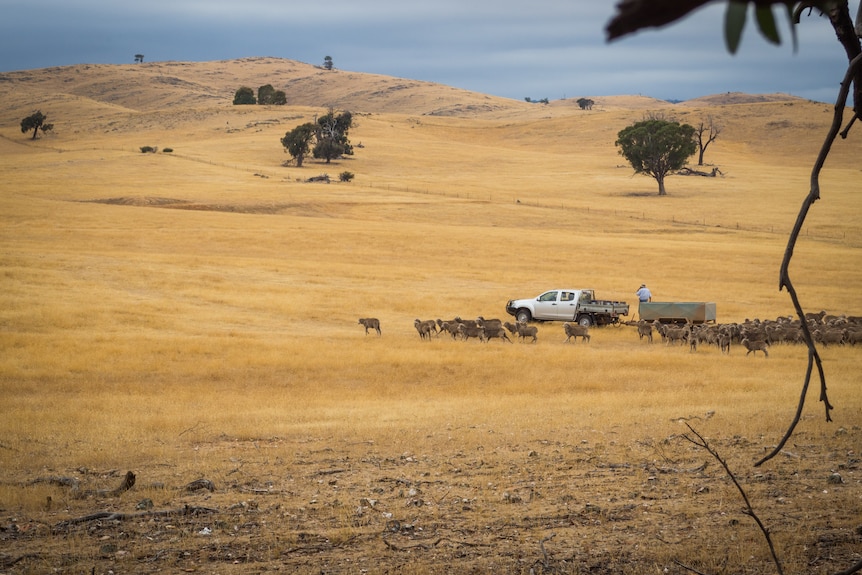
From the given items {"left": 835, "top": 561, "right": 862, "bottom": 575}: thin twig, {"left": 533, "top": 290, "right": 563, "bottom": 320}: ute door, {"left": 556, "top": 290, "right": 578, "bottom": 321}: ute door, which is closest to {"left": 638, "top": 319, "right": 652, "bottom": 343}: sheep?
{"left": 556, "top": 290, "right": 578, "bottom": 321}: ute door

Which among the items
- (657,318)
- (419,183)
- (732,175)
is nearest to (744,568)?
(657,318)

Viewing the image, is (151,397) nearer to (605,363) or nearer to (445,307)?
(605,363)

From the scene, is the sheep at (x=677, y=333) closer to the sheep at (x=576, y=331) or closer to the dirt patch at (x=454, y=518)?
the sheep at (x=576, y=331)

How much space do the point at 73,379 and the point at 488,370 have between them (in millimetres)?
11429

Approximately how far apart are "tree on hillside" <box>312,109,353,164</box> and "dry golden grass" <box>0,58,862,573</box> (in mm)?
38224

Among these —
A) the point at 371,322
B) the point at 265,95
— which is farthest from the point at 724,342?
the point at 265,95

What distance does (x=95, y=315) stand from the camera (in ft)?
106

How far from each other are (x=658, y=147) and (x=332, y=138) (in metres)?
46.0

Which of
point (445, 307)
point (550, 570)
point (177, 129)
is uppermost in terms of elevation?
point (177, 129)

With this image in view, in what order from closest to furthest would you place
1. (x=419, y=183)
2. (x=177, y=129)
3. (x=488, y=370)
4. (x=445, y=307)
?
(x=488, y=370) → (x=445, y=307) → (x=419, y=183) → (x=177, y=129)

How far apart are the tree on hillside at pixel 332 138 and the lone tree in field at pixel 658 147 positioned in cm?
3971

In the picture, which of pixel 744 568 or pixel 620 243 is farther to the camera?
pixel 620 243

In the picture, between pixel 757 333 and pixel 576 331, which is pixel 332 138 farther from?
pixel 757 333

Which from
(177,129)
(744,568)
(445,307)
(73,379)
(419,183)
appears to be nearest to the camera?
(744,568)
